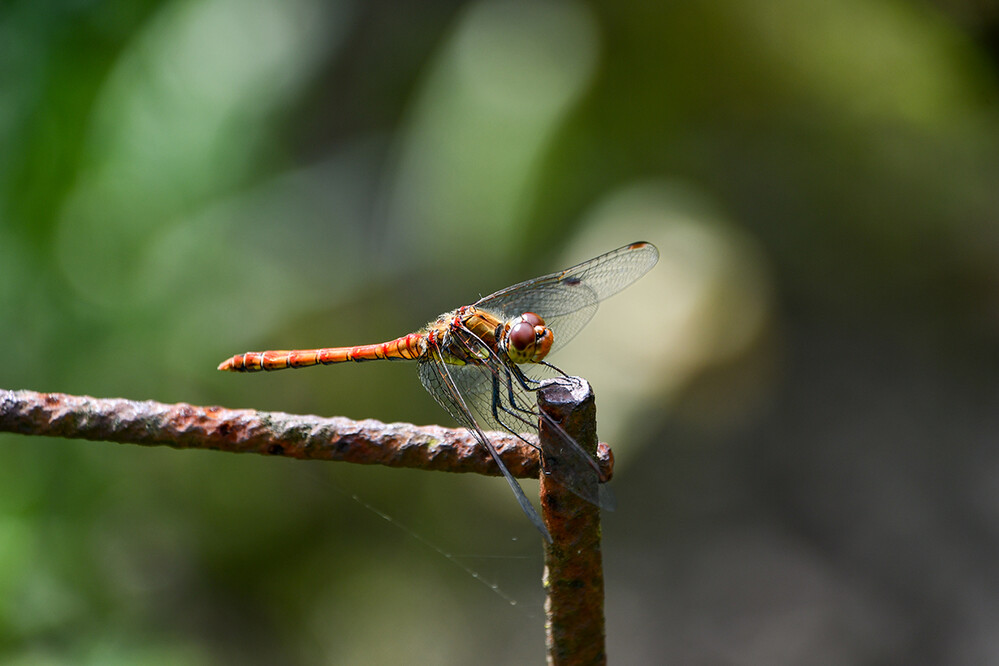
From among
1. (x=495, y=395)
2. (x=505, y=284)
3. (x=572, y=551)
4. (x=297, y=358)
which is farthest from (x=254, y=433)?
(x=505, y=284)

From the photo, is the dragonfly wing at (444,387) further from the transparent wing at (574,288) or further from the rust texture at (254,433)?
the rust texture at (254,433)

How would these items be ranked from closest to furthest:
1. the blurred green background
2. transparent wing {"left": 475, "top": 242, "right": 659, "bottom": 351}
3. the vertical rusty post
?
1. the vertical rusty post
2. transparent wing {"left": 475, "top": 242, "right": 659, "bottom": 351}
3. the blurred green background

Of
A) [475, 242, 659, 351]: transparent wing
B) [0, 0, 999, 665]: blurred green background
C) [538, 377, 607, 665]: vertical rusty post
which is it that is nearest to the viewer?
[538, 377, 607, 665]: vertical rusty post

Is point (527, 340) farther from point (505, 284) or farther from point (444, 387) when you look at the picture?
point (505, 284)

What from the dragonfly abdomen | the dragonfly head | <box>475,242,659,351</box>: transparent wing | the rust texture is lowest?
the rust texture

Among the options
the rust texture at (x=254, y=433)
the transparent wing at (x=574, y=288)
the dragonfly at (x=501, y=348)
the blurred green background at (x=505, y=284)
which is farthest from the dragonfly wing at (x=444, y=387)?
the blurred green background at (x=505, y=284)

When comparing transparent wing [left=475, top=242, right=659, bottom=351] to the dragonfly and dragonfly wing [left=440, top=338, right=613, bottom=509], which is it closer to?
the dragonfly

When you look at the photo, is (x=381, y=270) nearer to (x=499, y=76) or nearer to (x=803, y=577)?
(x=499, y=76)

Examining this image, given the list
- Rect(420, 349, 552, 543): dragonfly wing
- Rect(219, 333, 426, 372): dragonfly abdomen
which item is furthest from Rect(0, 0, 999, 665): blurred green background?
Rect(420, 349, 552, 543): dragonfly wing
